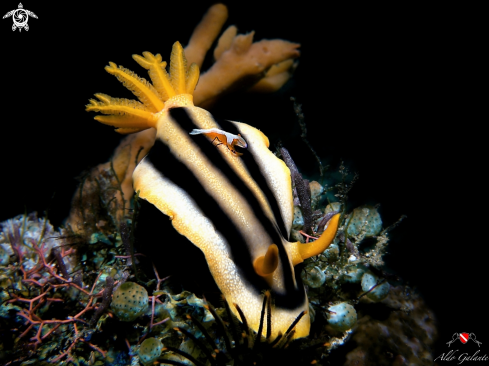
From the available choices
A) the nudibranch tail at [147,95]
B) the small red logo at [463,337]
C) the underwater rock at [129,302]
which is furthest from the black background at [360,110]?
the underwater rock at [129,302]

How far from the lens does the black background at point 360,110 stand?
2.91 m

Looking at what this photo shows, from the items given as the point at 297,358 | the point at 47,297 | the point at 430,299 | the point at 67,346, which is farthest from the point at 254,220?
the point at 430,299

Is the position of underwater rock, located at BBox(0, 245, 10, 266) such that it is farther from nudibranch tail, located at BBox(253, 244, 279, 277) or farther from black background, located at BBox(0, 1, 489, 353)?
nudibranch tail, located at BBox(253, 244, 279, 277)

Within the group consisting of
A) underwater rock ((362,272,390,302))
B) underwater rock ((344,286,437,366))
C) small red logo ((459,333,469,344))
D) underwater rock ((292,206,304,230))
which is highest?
underwater rock ((292,206,304,230))

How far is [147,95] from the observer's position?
2723mm

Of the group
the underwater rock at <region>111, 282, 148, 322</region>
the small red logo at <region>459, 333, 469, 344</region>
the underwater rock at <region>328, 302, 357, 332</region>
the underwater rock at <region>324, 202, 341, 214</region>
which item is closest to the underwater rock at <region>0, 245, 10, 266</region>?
the underwater rock at <region>111, 282, 148, 322</region>

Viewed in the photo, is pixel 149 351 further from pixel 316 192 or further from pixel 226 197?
pixel 316 192

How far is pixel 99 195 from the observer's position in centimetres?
294

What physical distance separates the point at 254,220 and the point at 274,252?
0.42 metres

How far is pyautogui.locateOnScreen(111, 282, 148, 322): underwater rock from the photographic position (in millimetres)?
2051

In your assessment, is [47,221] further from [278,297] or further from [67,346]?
[278,297]

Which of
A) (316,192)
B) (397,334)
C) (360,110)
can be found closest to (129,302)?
(316,192)

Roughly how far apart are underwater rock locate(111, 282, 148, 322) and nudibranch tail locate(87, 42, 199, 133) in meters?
1.49

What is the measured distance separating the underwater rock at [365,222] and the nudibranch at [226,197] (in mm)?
852
